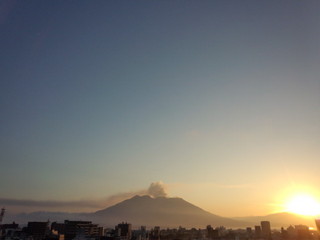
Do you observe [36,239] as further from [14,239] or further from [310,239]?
[310,239]

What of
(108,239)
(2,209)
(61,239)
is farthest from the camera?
(2,209)

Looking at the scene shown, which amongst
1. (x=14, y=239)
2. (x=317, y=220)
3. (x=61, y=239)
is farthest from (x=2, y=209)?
(x=317, y=220)

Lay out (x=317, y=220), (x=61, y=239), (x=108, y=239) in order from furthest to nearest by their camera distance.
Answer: (x=317, y=220), (x=108, y=239), (x=61, y=239)

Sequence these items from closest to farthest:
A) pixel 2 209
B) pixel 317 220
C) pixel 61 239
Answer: pixel 61 239 < pixel 317 220 < pixel 2 209

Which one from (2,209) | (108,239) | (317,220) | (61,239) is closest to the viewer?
(61,239)

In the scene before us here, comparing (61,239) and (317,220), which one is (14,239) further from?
(317,220)

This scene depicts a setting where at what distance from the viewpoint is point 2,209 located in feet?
553

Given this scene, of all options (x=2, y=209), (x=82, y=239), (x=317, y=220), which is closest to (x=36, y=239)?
(x=2, y=209)

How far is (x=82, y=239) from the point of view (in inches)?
5157

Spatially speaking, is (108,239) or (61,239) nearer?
(61,239)

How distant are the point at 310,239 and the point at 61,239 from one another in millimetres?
162671

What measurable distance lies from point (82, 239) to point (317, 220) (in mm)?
134785

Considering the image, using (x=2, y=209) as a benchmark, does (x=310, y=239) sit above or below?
below

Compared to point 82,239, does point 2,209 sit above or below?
above
